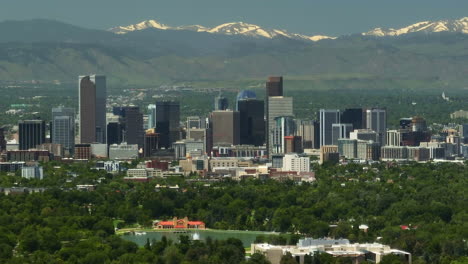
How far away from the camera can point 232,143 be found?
13075 cm

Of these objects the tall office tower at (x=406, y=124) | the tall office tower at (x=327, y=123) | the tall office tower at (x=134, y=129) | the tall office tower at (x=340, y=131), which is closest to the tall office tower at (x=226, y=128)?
the tall office tower at (x=134, y=129)

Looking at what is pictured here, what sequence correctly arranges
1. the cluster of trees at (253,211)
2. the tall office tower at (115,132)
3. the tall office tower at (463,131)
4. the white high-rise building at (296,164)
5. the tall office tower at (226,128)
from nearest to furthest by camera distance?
the cluster of trees at (253,211) < the white high-rise building at (296,164) < the tall office tower at (226,128) < the tall office tower at (115,132) < the tall office tower at (463,131)

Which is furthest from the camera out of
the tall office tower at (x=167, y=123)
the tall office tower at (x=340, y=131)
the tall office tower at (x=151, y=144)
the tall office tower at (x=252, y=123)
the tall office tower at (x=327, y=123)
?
the tall office tower at (x=340, y=131)

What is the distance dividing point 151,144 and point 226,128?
881cm

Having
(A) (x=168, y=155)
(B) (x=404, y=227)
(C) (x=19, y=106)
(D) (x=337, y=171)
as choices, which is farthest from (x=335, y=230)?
(C) (x=19, y=106)

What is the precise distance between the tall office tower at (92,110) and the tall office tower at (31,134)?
21.8ft

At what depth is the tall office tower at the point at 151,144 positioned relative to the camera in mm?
124062

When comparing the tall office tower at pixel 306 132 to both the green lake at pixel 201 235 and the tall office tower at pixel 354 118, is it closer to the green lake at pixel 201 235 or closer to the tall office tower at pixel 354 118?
the tall office tower at pixel 354 118

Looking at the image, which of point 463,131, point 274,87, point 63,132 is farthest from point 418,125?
point 63,132

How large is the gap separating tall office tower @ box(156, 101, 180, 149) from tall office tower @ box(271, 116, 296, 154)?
290 inches

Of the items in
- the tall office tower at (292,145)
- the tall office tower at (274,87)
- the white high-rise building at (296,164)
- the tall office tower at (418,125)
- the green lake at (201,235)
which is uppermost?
the tall office tower at (274,87)

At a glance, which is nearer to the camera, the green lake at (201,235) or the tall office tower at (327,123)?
the green lake at (201,235)

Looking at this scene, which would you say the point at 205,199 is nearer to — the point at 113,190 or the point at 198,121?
the point at 113,190

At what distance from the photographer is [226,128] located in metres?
132
